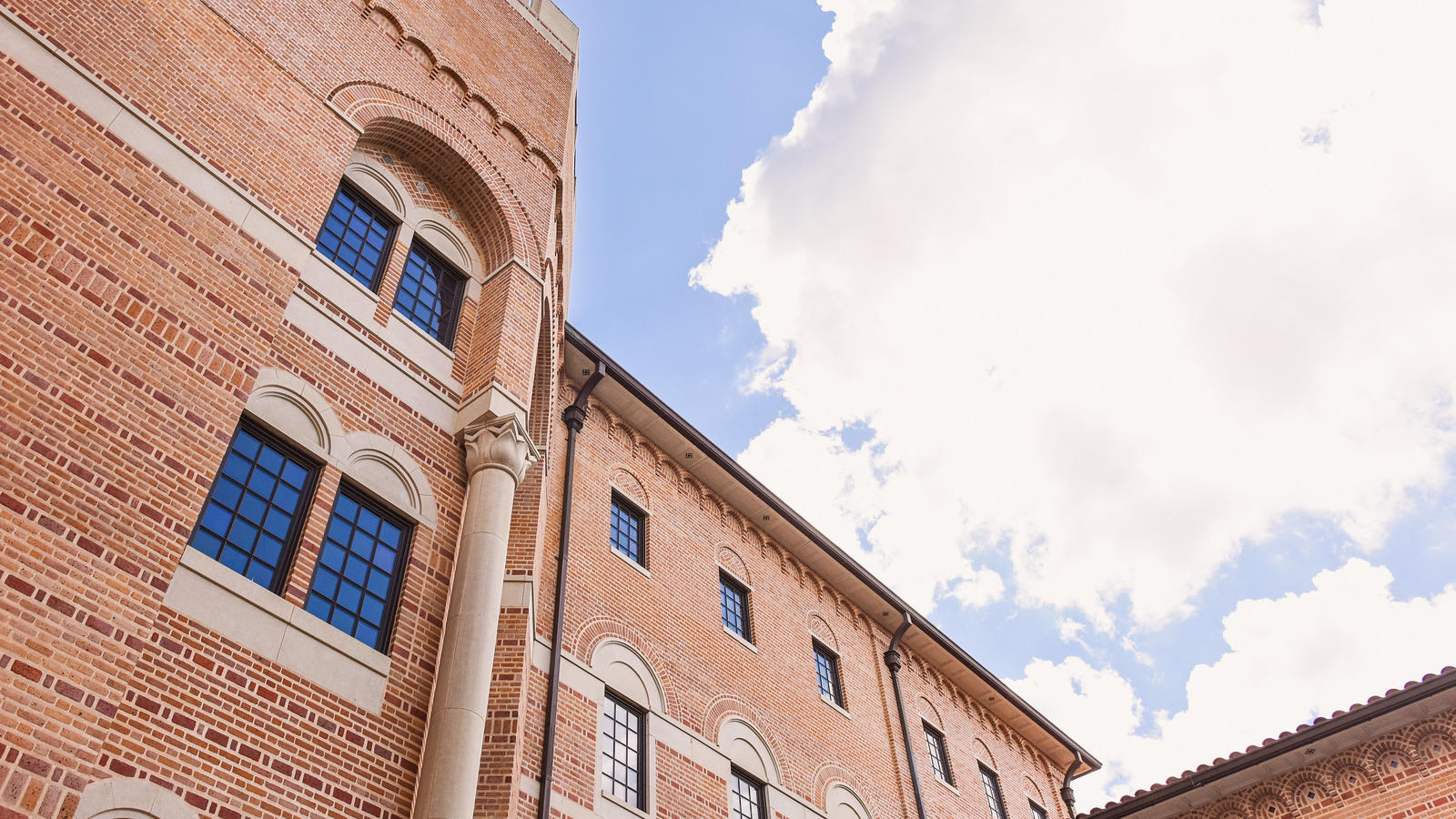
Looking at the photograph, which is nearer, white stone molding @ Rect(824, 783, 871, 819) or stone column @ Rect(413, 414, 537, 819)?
stone column @ Rect(413, 414, 537, 819)

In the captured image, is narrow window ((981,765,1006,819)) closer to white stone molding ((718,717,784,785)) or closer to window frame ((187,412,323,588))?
white stone molding ((718,717,784,785))

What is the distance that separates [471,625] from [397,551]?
1.10 meters

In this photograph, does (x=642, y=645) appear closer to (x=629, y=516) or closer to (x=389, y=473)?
(x=629, y=516)

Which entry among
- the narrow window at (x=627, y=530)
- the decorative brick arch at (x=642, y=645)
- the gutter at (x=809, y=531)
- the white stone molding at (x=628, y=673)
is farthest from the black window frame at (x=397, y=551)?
the gutter at (x=809, y=531)

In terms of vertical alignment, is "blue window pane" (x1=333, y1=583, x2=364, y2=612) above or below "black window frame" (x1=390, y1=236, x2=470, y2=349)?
below

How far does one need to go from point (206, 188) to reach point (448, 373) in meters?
3.18

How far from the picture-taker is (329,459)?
9273mm

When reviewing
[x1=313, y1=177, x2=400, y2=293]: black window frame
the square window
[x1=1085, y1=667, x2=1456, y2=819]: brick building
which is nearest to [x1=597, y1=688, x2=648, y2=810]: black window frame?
the square window

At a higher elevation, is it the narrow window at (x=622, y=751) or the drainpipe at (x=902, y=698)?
the drainpipe at (x=902, y=698)

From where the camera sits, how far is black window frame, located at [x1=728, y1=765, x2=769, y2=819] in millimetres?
14328

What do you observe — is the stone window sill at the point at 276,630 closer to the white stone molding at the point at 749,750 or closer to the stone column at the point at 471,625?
the stone column at the point at 471,625

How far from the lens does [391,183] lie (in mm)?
11961

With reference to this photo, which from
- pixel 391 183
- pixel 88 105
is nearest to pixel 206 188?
pixel 88 105

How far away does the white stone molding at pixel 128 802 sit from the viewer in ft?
20.4
